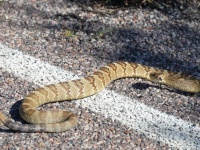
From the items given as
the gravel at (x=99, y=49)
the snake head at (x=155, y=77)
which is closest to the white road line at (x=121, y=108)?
the gravel at (x=99, y=49)

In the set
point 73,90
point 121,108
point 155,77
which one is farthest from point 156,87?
point 73,90

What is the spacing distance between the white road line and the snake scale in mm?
188

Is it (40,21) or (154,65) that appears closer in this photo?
(154,65)

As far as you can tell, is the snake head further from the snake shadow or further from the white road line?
the white road line

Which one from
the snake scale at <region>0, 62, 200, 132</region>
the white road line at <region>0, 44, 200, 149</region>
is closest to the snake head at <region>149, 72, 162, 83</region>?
the snake scale at <region>0, 62, 200, 132</region>

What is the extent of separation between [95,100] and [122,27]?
225 cm

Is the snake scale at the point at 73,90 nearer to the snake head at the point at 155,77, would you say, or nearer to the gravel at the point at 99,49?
the snake head at the point at 155,77

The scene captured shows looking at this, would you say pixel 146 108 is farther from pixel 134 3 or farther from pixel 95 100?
pixel 134 3

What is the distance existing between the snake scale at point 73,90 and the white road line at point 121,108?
0.19m

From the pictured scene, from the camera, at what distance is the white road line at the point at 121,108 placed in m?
6.19

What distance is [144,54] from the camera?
827 cm

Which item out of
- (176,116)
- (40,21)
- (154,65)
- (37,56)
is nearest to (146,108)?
(176,116)

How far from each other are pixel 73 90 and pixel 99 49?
144 centimetres

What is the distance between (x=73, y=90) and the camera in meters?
7.09
